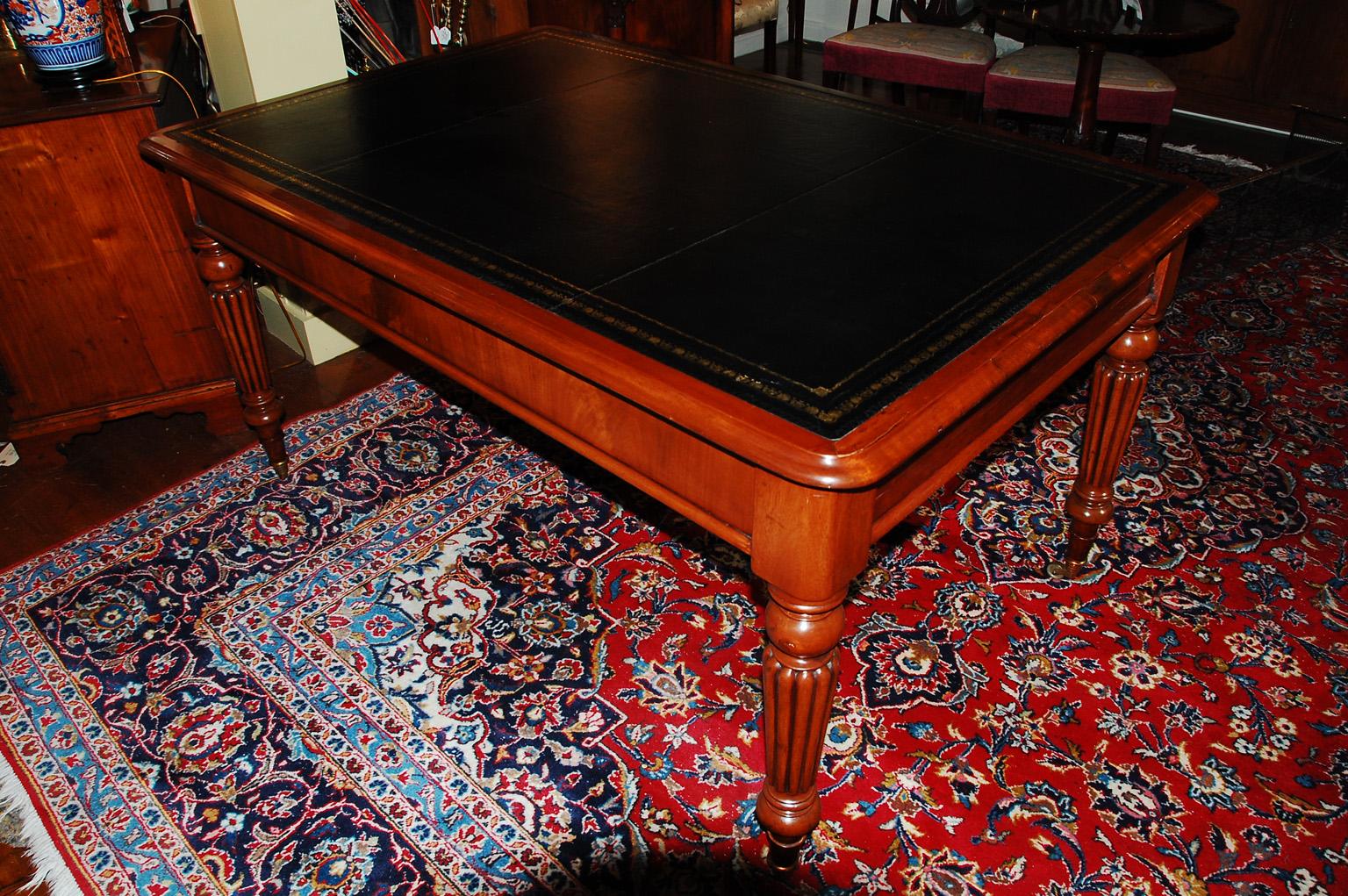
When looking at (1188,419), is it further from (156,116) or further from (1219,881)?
(156,116)

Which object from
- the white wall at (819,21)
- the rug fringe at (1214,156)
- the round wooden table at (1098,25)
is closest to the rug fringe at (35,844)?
the round wooden table at (1098,25)

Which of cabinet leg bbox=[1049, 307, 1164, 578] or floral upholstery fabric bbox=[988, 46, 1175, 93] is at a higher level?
floral upholstery fabric bbox=[988, 46, 1175, 93]

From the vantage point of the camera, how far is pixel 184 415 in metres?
2.96

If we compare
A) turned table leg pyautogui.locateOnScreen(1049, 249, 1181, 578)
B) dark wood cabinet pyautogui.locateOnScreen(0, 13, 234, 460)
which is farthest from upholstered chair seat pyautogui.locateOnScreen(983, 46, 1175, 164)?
dark wood cabinet pyautogui.locateOnScreen(0, 13, 234, 460)

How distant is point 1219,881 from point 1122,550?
2.80ft

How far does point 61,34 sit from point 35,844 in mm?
1706

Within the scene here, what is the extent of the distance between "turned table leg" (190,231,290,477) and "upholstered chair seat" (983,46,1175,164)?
2.88 metres

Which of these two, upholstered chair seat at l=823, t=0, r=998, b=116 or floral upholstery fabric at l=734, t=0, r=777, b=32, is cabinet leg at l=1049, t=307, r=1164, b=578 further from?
floral upholstery fabric at l=734, t=0, r=777, b=32

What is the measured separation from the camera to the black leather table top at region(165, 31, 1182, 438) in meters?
1.33

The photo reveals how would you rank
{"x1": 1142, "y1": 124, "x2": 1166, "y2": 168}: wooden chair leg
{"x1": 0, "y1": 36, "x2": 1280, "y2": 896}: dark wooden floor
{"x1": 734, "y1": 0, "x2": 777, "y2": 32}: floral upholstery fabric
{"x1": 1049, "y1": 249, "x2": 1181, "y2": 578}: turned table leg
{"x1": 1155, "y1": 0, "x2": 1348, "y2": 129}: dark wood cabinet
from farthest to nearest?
{"x1": 734, "y1": 0, "x2": 777, "y2": 32}: floral upholstery fabric → {"x1": 1155, "y1": 0, "x2": 1348, "y2": 129}: dark wood cabinet → {"x1": 1142, "y1": 124, "x2": 1166, "y2": 168}: wooden chair leg → {"x1": 0, "y1": 36, "x2": 1280, "y2": 896}: dark wooden floor → {"x1": 1049, "y1": 249, "x2": 1181, "y2": 578}: turned table leg

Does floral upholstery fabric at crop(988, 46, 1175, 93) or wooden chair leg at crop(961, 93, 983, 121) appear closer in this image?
floral upholstery fabric at crop(988, 46, 1175, 93)

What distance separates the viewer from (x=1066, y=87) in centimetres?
374

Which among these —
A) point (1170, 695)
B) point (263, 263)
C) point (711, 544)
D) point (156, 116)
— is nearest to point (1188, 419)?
point (1170, 695)

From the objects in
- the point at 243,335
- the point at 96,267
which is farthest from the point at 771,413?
the point at 96,267
